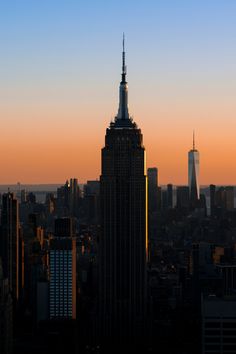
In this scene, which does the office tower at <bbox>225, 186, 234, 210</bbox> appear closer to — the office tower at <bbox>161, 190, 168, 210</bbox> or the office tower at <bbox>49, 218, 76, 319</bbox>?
the office tower at <bbox>161, 190, 168, 210</bbox>

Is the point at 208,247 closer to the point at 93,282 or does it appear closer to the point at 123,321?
the point at 93,282

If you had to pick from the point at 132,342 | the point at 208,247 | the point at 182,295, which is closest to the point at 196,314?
the point at 132,342

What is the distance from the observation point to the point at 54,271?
46.5 metres

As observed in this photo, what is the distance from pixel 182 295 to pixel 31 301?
720cm

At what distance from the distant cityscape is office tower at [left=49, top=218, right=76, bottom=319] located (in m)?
0.05

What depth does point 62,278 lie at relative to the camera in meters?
46.3

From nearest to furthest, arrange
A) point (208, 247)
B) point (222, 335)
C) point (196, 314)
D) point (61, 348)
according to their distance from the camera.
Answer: point (222, 335) < point (61, 348) < point (196, 314) < point (208, 247)

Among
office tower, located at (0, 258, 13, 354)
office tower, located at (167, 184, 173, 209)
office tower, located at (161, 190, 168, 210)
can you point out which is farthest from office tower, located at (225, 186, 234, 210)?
office tower, located at (0, 258, 13, 354)

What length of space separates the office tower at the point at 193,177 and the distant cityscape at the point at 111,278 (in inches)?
455

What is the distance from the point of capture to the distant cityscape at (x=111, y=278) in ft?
123

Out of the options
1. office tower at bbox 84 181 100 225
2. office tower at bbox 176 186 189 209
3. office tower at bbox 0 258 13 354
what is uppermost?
office tower at bbox 176 186 189 209

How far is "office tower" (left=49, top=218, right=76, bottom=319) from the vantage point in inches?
1708

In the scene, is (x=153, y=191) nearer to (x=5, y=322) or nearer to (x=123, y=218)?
(x=123, y=218)

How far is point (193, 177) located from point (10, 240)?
29401mm
